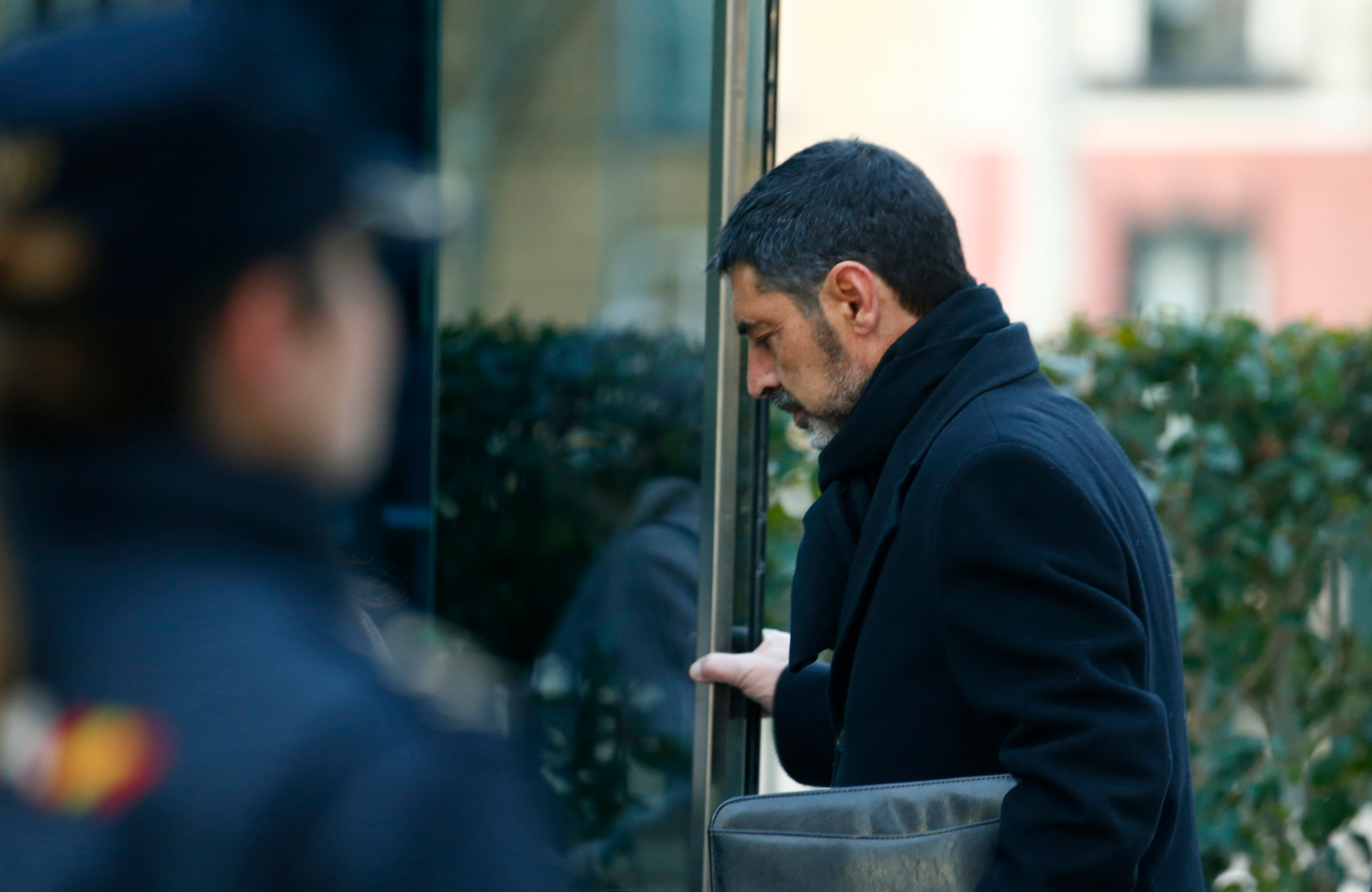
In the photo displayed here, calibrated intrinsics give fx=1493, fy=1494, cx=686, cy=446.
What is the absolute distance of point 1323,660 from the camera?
3.43 metres

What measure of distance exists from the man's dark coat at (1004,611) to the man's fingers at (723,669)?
0.27 meters

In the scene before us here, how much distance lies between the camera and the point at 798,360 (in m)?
1.90

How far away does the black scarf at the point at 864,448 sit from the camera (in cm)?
176

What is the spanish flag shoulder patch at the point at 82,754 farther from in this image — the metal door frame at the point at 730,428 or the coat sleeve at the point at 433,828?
the metal door frame at the point at 730,428

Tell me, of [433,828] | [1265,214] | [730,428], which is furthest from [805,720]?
[1265,214]

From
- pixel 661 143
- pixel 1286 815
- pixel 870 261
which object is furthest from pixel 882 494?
pixel 1286 815

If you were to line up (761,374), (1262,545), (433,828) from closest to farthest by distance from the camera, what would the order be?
(433,828)
(761,374)
(1262,545)

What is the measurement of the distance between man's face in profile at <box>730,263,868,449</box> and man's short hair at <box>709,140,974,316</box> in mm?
20

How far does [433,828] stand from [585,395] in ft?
6.84

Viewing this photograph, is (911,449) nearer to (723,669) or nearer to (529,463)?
Answer: (723,669)

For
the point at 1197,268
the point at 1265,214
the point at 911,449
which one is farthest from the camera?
the point at 1197,268

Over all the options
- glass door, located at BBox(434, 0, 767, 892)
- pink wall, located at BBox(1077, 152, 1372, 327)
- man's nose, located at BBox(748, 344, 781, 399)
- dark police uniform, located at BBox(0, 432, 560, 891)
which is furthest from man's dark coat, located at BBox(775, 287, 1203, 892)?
pink wall, located at BBox(1077, 152, 1372, 327)

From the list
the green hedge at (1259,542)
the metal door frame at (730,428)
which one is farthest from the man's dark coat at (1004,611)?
the green hedge at (1259,542)

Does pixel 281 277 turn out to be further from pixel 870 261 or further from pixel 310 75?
pixel 870 261
